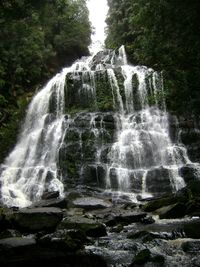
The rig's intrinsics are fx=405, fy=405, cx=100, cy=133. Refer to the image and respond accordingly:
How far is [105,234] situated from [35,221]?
198 centimetres

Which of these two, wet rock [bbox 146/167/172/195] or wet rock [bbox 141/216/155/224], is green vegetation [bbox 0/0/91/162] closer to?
wet rock [bbox 141/216/155/224]

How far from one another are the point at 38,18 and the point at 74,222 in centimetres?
593

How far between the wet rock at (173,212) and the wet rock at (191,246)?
151 inches

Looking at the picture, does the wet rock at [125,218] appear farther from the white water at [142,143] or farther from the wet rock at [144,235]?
the white water at [142,143]

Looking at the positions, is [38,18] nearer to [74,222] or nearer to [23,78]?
[74,222]

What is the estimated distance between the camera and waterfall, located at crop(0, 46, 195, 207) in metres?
20.4

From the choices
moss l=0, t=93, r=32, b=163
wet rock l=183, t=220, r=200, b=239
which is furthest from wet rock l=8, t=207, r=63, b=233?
moss l=0, t=93, r=32, b=163

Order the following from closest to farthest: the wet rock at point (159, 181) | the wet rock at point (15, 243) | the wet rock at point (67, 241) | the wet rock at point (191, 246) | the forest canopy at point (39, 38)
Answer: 1. the wet rock at point (15, 243)
2. the wet rock at point (67, 241)
3. the wet rock at point (191, 246)
4. the forest canopy at point (39, 38)
5. the wet rock at point (159, 181)

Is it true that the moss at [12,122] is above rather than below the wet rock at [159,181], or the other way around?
above

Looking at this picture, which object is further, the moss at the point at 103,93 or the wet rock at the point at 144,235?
the moss at the point at 103,93

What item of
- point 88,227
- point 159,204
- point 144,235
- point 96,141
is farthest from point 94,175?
point 144,235

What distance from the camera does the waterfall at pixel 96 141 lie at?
20.4 m

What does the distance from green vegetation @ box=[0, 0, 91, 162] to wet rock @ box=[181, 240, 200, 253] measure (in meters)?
5.66

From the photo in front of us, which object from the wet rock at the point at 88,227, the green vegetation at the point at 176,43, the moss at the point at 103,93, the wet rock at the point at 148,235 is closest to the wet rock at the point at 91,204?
the wet rock at the point at 88,227
